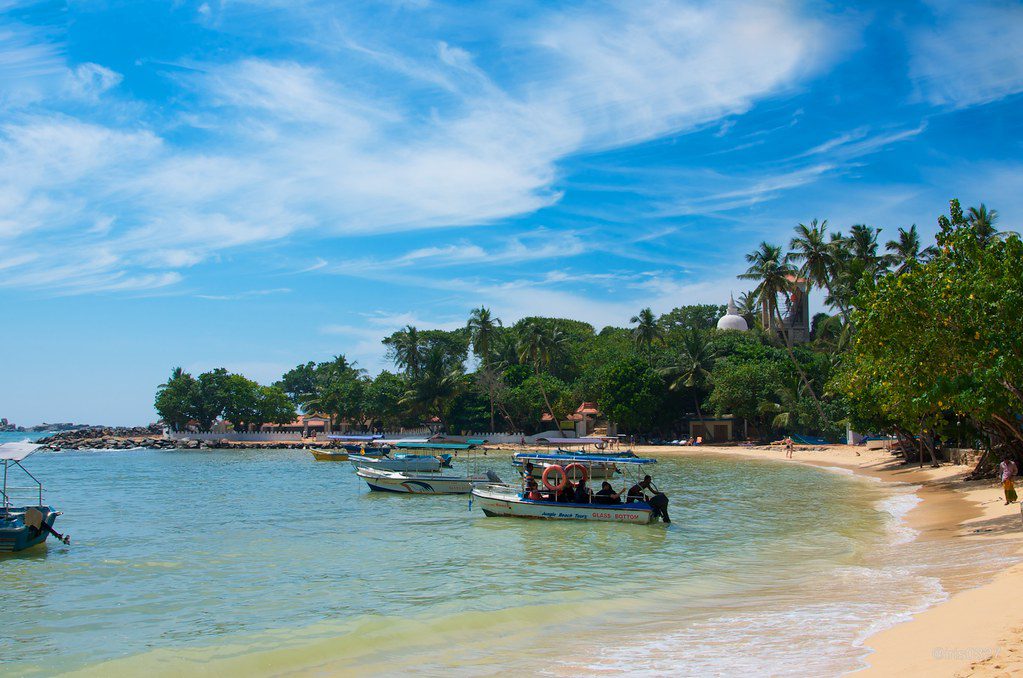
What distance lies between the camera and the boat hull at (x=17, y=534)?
1922cm

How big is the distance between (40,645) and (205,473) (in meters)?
43.4

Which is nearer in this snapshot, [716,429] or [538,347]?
[716,429]

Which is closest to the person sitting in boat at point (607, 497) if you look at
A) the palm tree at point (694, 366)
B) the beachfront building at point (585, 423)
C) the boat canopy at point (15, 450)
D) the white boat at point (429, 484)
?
the white boat at point (429, 484)

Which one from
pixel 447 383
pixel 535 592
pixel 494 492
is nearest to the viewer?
pixel 535 592

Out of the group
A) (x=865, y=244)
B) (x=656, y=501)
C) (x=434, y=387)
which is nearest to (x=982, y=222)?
(x=865, y=244)

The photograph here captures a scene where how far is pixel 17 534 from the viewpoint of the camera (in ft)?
63.6

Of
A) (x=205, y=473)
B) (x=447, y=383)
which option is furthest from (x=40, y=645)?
(x=447, y=383)

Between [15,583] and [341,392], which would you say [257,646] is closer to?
[15,583]

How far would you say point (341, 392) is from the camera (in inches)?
3632

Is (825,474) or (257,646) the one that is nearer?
(257,646)

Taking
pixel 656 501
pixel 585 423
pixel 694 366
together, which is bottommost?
pixel 656 501

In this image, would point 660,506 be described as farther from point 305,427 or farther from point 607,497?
point 305,427

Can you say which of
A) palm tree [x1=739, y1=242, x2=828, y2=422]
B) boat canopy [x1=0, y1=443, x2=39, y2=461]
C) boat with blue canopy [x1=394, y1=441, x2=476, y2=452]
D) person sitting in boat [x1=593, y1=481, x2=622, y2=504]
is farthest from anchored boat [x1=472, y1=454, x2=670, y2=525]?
palm tree [x1=739, y1=242, x2=828, y2=422]

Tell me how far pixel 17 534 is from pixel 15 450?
8.12 feet
